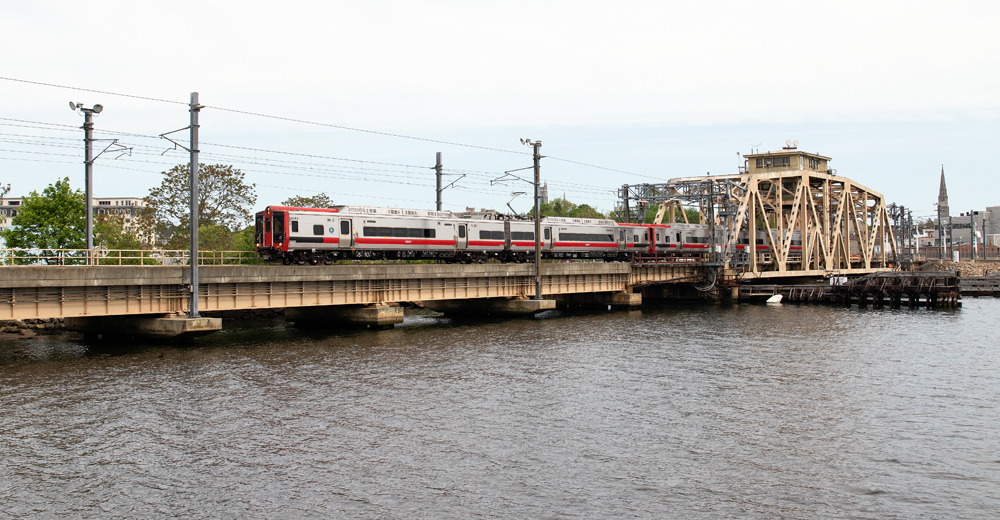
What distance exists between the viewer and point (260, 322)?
165ft

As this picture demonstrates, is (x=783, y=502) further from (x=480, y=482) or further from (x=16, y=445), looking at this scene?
(x=16, y=445)

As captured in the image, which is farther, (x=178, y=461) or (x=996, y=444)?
(x=996, y=444)

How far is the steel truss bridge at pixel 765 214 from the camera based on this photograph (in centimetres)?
7094

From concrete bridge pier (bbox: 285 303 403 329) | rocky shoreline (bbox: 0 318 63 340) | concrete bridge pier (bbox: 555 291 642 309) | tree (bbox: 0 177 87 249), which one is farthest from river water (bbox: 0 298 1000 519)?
concrete bridge pier (bbox: 555 291 642 309)

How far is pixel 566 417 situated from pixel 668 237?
4926 centimetres

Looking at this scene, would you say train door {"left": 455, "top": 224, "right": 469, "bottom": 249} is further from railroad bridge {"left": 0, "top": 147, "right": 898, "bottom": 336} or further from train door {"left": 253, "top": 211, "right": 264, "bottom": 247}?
train door {"left": 253, "top": 211, "right": 264, "bottom": 247}

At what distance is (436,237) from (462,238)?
2.28 m

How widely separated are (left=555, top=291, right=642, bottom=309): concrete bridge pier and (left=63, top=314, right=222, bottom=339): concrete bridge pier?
119 ft

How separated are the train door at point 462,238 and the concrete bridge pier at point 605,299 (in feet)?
53.9

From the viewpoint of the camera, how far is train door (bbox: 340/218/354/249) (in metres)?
44.8

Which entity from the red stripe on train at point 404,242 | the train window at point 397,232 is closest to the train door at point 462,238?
the red stripe on train at point 404,242

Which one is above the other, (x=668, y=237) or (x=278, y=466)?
(x=668, y=237)

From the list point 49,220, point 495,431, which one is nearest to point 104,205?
point 49,220

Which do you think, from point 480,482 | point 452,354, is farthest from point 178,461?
point 452,354
